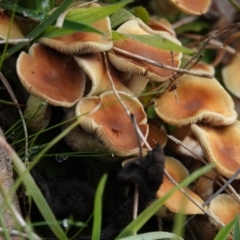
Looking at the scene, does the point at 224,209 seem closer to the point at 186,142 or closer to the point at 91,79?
the point at 186,142

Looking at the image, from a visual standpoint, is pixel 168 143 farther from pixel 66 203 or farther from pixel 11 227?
pixel 11 227

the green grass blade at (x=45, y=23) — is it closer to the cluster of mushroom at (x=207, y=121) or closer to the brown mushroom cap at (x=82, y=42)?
the brown mushroom cap at (x=82, y=42)

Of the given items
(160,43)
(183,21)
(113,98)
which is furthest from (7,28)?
(183,21)

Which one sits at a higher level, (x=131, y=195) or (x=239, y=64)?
(x=239, y=64)

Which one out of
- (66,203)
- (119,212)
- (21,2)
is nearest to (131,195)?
(119,212)

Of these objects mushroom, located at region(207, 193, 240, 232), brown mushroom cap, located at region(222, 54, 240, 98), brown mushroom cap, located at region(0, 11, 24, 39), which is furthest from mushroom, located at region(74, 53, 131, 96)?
brown mushroom cap, located at region(222, 54, 240, 98)

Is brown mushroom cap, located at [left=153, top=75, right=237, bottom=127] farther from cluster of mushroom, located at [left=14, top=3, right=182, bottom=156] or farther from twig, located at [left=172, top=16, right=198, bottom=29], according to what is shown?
twig, located at [left=172, top=16, right=198, bottom=29]

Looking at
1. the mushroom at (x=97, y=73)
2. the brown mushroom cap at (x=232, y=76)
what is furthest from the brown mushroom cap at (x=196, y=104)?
the brown mushroom cap at (x=232, y=76)

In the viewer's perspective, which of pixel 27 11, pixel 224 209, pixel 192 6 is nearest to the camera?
pixel 27 11
